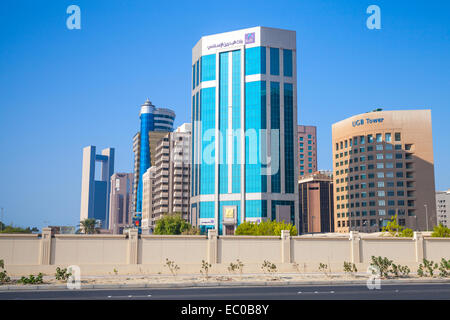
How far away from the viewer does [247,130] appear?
150375 millimetres

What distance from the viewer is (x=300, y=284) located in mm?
35375

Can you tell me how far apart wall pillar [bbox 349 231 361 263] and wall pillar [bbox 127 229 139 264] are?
19974mm

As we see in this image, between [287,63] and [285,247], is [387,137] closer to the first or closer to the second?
[287,63]

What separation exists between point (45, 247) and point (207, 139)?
118 metres

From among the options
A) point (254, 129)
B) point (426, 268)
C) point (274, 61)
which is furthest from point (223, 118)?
point (426, 268)

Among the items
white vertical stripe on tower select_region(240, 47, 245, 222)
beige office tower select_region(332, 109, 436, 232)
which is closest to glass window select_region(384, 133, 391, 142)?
beige office tower select_region(332, 109, 436, 232)

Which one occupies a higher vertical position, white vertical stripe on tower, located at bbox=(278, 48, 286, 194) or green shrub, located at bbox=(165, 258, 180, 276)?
white vertical stripe on tower, located at bbox=(278, 48, 286, 194)

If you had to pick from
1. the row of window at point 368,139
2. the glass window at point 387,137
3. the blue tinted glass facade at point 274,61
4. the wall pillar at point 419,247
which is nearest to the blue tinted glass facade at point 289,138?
the blue tinted glass facade at point 274,61

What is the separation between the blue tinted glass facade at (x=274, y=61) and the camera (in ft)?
497

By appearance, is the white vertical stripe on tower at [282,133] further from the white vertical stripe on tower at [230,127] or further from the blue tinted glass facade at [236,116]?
the white vertical stripe on tower at [230,127]

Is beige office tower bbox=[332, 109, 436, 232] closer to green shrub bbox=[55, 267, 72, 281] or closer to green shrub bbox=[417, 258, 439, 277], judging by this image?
green shrub bbox=[417, 258, 439, 277]

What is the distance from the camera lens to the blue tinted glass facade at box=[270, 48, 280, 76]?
151375 mm
